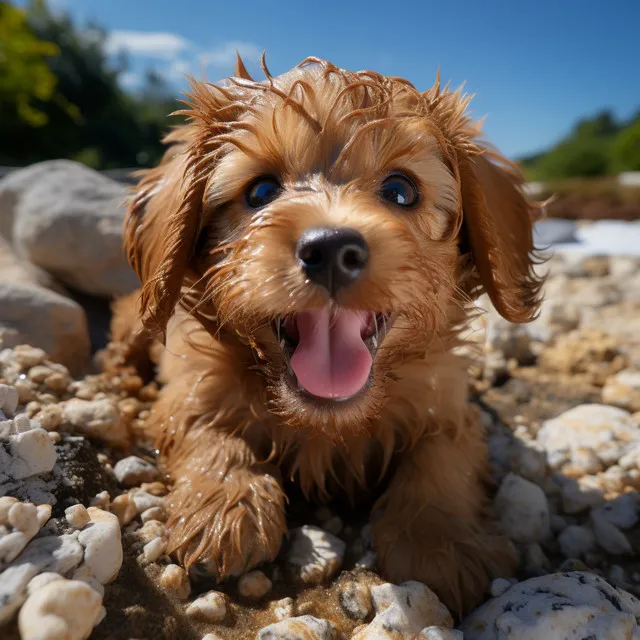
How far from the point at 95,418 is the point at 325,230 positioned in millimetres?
1431

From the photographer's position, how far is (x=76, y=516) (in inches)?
77.8

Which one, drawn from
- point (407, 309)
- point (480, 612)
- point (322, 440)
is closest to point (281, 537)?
point (322, 440)

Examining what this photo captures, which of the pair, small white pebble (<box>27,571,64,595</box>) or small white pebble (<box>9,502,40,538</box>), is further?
small white pebble (<box>9,502,40,538</box>)

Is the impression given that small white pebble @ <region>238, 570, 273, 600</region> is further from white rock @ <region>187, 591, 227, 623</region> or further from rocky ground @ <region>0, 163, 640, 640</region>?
white rock @ <region>187, 591, 227, 623</region>

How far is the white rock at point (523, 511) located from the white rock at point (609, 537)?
212mm

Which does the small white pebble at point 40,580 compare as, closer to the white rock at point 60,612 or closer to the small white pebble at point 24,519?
the white rock at point 60,612

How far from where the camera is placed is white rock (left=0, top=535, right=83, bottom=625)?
1.56 m

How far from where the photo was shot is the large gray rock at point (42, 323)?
3.45m

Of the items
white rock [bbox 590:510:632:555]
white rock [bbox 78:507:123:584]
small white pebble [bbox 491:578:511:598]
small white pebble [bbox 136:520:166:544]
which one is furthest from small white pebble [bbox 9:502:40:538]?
white rock [bbox 590:510:632:555]

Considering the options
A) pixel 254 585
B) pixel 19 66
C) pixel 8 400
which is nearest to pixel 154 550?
pixel 254 585

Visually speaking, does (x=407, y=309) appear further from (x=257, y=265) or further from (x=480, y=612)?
(x=480, y=612)

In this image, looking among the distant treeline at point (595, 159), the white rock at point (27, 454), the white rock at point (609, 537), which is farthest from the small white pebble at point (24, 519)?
the distant treeline at point (595, 159)

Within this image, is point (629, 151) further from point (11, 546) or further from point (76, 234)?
point (11, 546)

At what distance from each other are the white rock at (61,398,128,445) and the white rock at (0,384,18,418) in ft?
1.08
